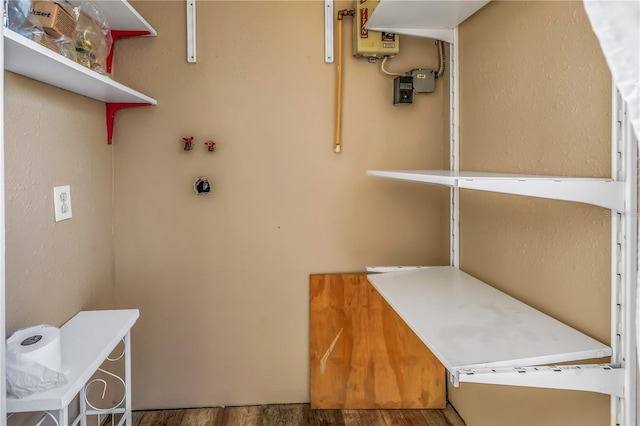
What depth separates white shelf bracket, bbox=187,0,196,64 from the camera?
1941 millimetres

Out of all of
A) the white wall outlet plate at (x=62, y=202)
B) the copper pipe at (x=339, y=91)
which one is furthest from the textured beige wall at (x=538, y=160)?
the white wall outlet plate at (x=62, y=202)

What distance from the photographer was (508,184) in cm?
105

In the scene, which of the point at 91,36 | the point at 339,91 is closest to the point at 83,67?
the point at 91,36

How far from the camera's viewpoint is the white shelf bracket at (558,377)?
95 cm

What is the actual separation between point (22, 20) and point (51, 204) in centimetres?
58

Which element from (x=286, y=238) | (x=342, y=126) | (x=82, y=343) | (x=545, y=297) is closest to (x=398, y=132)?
(x=342, y=126)

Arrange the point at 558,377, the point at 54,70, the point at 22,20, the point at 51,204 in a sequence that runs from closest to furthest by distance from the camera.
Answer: the point at 558,377, the point at 22,20, the point at 54,70, the point at 51,204

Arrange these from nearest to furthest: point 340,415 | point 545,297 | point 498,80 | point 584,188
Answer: point 584,188 < point 545,297 < point 498,80 < point 340,415

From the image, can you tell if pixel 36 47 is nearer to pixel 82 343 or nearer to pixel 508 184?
pixel 82 343

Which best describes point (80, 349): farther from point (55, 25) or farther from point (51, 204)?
point (55, 25)

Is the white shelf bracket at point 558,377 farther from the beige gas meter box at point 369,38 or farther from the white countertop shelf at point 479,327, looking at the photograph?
the beige gas meter box at point 369,38

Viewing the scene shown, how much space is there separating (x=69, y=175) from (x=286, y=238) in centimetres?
92

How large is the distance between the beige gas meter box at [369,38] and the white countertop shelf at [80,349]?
145 cm

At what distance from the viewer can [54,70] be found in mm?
1257
